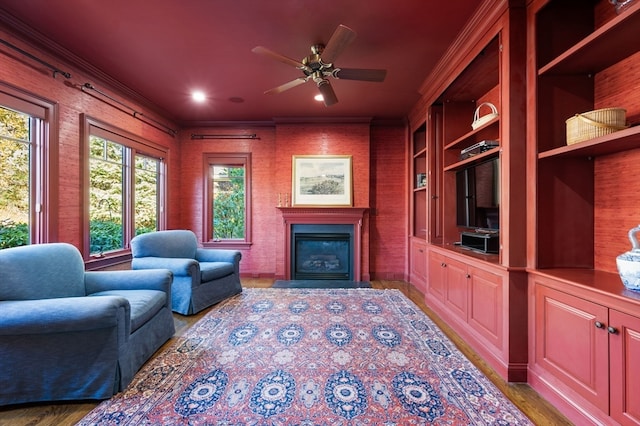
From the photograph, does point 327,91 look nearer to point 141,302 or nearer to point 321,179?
point 321,179

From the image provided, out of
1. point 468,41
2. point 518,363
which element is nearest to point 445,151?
point 468,41

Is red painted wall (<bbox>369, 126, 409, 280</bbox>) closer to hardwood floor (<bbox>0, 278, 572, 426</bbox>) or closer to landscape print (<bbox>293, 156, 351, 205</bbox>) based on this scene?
landscape print (<bbox>293, 156, 351, 205</bbox>)

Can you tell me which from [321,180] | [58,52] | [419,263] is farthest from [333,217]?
[58,52]

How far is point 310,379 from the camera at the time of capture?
1958 mm

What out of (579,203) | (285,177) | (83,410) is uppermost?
(285,177)

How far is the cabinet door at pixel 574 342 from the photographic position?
144 cm

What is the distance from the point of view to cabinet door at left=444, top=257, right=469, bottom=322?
257 cm

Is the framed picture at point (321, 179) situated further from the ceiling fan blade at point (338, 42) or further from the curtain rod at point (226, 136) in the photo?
the ceiling fan blade at point (338, 42)

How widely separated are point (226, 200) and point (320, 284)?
2283 mm

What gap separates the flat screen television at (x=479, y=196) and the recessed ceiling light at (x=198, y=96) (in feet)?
11.3

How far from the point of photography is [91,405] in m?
1.72

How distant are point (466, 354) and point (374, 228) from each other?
2.71 m

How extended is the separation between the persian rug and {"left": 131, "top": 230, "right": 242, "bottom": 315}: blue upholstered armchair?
2.66 ft

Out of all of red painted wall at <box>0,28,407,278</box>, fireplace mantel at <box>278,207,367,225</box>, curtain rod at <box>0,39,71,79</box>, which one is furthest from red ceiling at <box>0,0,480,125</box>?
fireplace mantel at <box>278,207,367,225</box>
